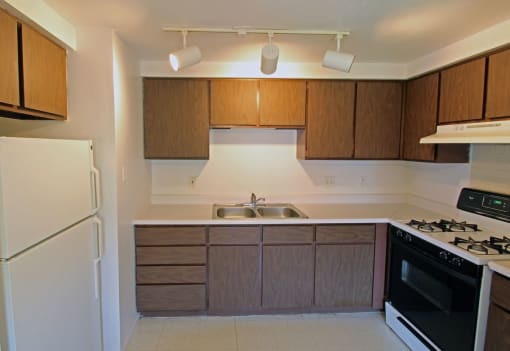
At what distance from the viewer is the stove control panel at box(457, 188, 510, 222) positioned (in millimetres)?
2234

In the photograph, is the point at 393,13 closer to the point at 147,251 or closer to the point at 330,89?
the point at 330,89

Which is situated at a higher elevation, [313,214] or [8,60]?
[8,60]

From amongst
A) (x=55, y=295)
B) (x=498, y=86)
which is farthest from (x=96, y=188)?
(x=498, y=86)

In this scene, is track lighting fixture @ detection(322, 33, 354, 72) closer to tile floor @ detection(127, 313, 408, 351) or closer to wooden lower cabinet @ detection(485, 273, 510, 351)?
wooden lower cabinet @ detection(485, 273, 510, 351)

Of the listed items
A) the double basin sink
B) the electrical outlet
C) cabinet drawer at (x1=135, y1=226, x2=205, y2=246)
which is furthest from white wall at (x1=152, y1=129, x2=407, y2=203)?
cabinet drawer at (x1=135, y1=226, x2=205, y2=246)

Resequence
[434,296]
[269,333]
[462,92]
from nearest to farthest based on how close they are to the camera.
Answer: [434,296] < [462,92] < [269,333]

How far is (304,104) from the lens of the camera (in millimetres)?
2990

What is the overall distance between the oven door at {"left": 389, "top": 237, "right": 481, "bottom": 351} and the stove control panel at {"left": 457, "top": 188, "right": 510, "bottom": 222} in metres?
0.61

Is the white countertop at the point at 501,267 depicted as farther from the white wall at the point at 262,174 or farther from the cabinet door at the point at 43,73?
the cabinet door at the point at 43,73

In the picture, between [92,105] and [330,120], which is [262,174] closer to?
[330,120]

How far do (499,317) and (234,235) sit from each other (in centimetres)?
179

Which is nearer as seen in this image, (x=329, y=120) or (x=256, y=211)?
(x=329, y=120)

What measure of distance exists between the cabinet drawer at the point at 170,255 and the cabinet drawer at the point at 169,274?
0.05 m

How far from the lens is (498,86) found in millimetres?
2010
